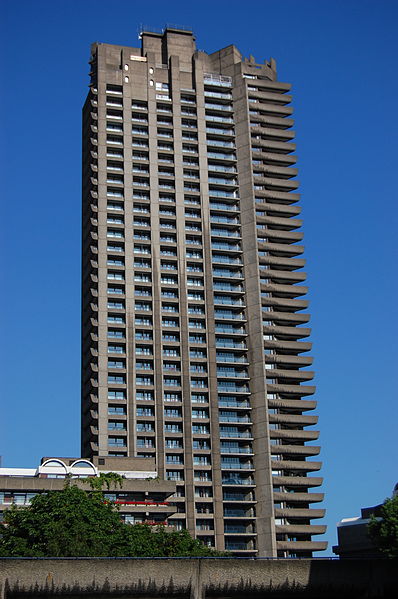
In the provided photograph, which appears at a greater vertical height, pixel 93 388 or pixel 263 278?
pixel 263 278

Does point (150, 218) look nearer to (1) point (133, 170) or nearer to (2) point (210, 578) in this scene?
(1) point (133, 170)

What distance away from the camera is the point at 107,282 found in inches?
6447

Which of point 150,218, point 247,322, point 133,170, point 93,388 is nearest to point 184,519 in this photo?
point 93,388

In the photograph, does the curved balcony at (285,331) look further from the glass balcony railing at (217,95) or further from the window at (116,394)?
the glass balcony railing at (217,95)

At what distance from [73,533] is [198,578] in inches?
1180

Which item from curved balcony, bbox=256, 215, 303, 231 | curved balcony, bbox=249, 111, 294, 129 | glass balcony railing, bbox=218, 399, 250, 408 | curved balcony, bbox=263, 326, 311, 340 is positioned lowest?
glass balcony railing, bbox=218, 399, 250, 408

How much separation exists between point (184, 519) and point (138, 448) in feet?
48.3

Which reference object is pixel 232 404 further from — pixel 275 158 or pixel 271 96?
pixel 271 96

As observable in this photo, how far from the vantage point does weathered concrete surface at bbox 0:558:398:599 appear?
6106cm

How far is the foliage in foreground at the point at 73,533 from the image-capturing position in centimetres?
8956

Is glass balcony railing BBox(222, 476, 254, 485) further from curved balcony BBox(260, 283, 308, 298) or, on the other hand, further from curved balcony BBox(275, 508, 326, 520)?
curved balcony BBox(260, 283, 308, 298)

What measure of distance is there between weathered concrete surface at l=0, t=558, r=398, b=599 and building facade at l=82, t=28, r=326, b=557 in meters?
85.7

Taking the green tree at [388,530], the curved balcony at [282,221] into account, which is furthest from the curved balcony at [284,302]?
the green tree at [388,530]


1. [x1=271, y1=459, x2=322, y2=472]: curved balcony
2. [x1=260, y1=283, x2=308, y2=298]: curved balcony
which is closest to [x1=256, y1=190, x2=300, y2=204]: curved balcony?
[x1=260, y1=283, x2=308, y2=298]: curved balcony
